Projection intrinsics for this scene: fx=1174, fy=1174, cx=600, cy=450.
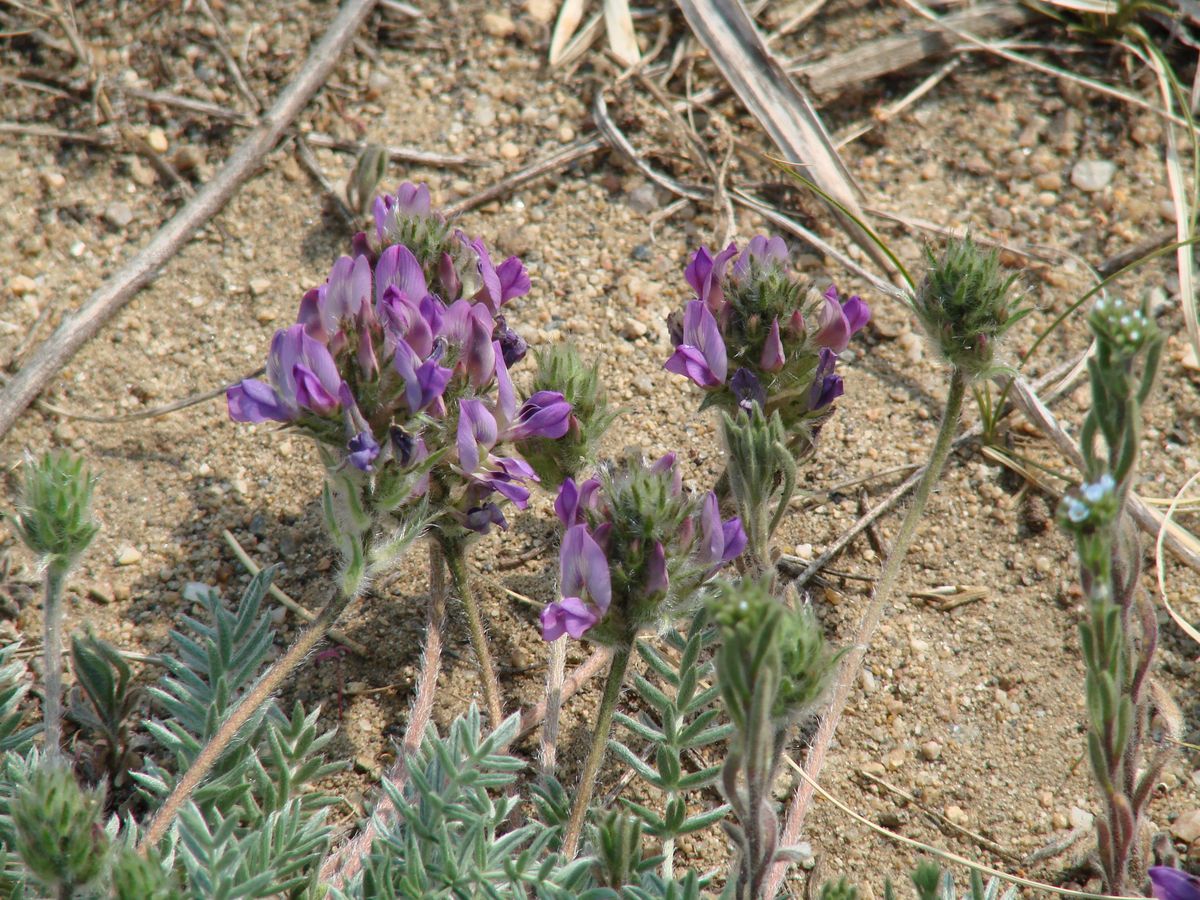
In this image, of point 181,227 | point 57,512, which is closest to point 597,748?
point 57,512

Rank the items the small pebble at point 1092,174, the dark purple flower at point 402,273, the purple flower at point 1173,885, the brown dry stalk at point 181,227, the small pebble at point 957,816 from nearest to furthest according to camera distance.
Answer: the purple flower at point 1173,885
the dark purple flower at point 402,273
the small pebble at point 957,816
the brown dry stalk at point 181,227
the small pebble at point 1092,174

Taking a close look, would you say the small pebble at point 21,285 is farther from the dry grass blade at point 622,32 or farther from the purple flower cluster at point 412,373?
the dry grass blade at point 622,32

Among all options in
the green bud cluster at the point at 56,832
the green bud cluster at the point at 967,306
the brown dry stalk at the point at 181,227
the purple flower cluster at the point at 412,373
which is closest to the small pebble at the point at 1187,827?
the green bud cluster at the point at 967,306

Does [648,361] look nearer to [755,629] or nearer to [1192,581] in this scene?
[1192,581]

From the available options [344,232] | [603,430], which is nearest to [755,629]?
[603,430]

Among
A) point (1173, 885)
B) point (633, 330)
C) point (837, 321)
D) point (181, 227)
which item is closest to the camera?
point (1173, 885)

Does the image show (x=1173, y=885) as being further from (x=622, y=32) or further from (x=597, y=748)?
(x=622, y=32)
